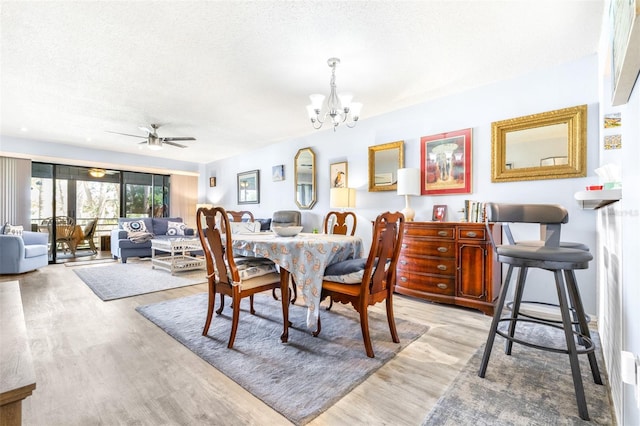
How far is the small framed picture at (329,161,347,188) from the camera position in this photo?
14.8 ft

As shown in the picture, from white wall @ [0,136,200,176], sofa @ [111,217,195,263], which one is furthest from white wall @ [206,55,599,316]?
white wall @ [0,136,200,176]

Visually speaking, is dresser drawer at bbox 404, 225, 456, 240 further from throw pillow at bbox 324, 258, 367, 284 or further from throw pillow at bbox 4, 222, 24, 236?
throw pillow at bbox 4, 222, 24, 236

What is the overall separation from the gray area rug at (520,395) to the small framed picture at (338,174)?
304cm

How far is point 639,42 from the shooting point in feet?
2.61

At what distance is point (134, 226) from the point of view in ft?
19.6

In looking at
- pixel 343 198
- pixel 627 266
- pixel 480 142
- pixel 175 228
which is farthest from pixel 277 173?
pixel 627 266

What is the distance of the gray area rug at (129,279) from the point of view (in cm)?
352

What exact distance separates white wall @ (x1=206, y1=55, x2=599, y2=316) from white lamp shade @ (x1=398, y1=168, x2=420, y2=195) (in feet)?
0.86

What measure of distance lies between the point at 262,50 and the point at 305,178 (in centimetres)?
275

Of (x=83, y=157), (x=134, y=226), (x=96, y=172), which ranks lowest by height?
(x=134, y=226)

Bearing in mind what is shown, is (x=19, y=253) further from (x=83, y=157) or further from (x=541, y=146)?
(x=541, y=146)

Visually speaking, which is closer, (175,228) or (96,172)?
(175,228)

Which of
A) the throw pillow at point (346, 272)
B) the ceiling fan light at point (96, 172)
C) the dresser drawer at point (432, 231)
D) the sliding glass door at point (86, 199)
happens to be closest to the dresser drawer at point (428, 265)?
the dresser drawer at point (432, 231)

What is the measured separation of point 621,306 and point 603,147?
170 centimetres
